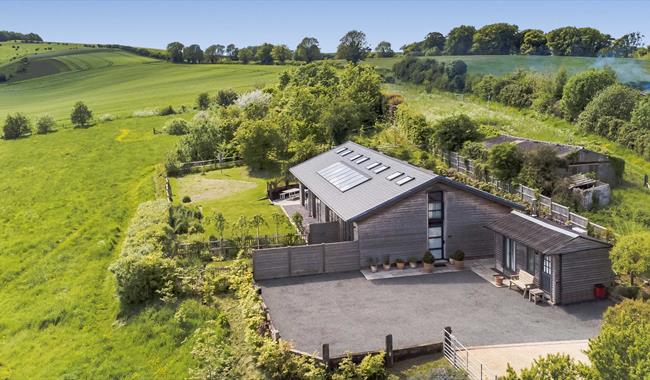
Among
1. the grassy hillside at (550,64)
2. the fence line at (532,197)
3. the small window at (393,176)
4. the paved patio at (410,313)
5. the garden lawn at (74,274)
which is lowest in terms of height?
the garden lawn at (74,274)

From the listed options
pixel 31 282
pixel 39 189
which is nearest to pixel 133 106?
pixel 39 189

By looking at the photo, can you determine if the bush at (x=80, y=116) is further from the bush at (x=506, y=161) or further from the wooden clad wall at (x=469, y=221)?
the wooden clad wall at (x=469, y=221)

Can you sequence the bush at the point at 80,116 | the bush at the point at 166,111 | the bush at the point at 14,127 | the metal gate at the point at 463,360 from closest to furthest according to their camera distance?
1. the metal gate at the point at 463,360
2. the bush at the point at 14,127
3. the bush at the point at 80,116
4. the bush at the point at 166,111

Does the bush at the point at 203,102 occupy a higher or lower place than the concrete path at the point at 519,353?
higher

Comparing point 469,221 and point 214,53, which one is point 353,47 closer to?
point 214,53

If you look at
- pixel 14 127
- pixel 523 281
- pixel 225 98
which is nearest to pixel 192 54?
pixel 225 98

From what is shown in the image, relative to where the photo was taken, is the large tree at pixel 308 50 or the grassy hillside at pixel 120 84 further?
the large tree at pixel 308 50

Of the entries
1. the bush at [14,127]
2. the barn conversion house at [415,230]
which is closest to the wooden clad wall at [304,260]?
the barn conversion house at [415,230]

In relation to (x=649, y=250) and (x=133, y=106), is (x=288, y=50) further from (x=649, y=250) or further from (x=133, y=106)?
(x=649, y=250)

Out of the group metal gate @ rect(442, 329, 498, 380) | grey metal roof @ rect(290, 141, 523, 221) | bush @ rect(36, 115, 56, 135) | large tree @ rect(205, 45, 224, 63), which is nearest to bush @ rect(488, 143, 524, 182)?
grey metal roof @ rect(290, 141, 523, 221)
